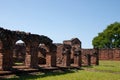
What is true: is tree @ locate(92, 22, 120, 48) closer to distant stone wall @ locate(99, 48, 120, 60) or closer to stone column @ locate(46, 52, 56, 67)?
distant stone wall @ locate(99, 48, 120, 60)

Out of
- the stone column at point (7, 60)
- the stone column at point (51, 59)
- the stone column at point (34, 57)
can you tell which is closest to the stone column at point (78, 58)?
the stone column at point (51, 59)

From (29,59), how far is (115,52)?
3261 centimetres

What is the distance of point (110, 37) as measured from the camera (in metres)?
Result: 67.5

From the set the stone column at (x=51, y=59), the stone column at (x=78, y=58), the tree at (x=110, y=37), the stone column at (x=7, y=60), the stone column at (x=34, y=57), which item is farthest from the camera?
the tree at (x=110, y=37)

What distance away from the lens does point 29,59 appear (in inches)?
802

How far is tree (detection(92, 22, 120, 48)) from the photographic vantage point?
66.1 meters

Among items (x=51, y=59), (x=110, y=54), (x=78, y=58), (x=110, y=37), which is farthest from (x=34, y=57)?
(x=110, y=37)

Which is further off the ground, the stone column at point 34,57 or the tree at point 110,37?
the tree at point 110,37

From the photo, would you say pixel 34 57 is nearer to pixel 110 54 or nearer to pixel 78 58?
pixel 78 58

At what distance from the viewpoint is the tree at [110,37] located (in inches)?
2601

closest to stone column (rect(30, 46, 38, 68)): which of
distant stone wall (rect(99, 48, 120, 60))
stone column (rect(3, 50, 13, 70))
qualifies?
stone column (rect(3, 50, 13, 70))

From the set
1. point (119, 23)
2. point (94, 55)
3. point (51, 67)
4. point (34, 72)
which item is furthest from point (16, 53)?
point (119, 23)

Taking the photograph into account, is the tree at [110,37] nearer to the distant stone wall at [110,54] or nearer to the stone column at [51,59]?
the distant stone wall at [110,54]

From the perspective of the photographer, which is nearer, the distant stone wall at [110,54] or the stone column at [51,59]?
the stone column at [51,59]
